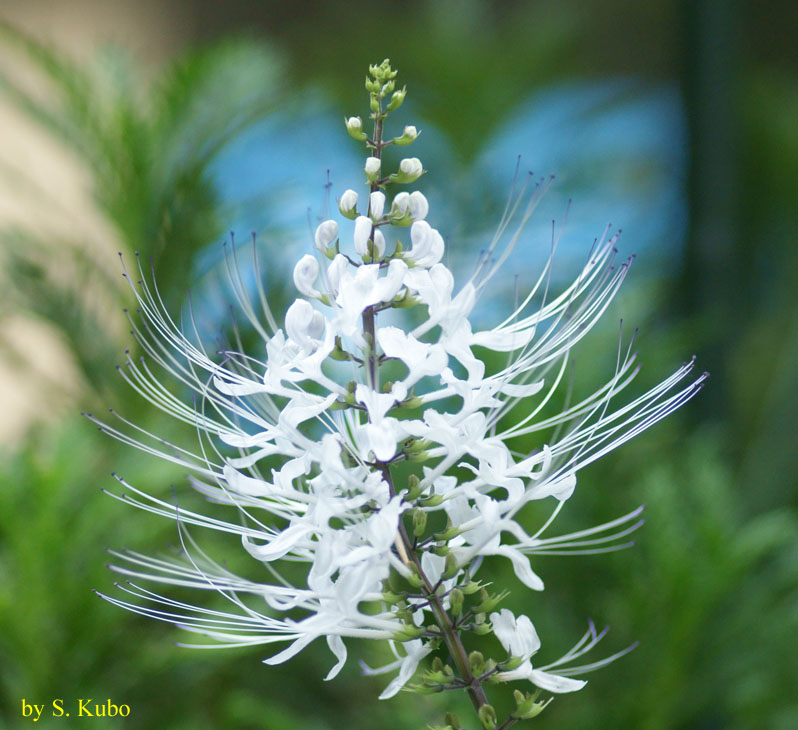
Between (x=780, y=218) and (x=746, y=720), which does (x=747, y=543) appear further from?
(x=780, y=218)

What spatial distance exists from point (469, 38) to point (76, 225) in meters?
1.62

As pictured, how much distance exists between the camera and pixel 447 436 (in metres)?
0.70

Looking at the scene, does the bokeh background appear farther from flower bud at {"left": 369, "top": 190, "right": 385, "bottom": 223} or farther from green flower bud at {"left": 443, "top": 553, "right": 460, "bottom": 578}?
green flower bud at {"left": 443, "top": 553, "right": 460, "bottom": 578}

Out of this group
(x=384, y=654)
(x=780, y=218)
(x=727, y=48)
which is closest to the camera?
(x=384, y=654)

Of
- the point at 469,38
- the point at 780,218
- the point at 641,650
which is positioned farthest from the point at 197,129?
the point at 780,218

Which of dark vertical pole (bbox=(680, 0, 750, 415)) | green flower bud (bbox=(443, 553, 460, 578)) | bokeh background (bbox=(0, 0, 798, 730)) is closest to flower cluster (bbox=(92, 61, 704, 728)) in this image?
green flower bud (bbox=(443, 553, 460, 578))

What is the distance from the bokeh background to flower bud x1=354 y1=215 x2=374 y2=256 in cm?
38

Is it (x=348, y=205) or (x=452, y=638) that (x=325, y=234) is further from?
(x=452, y=638)

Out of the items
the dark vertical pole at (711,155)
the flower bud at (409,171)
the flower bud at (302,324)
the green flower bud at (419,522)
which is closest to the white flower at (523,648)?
Result: the green flower bud at (419,522)

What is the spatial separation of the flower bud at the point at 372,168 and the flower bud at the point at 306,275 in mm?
93

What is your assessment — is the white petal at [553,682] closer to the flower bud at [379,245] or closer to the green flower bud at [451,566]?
the green flower bud at [451,566]

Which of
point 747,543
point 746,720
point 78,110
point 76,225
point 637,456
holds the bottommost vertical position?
point 746,720

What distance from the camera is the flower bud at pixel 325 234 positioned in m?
0.76

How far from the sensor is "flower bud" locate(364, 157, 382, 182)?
714 mm
